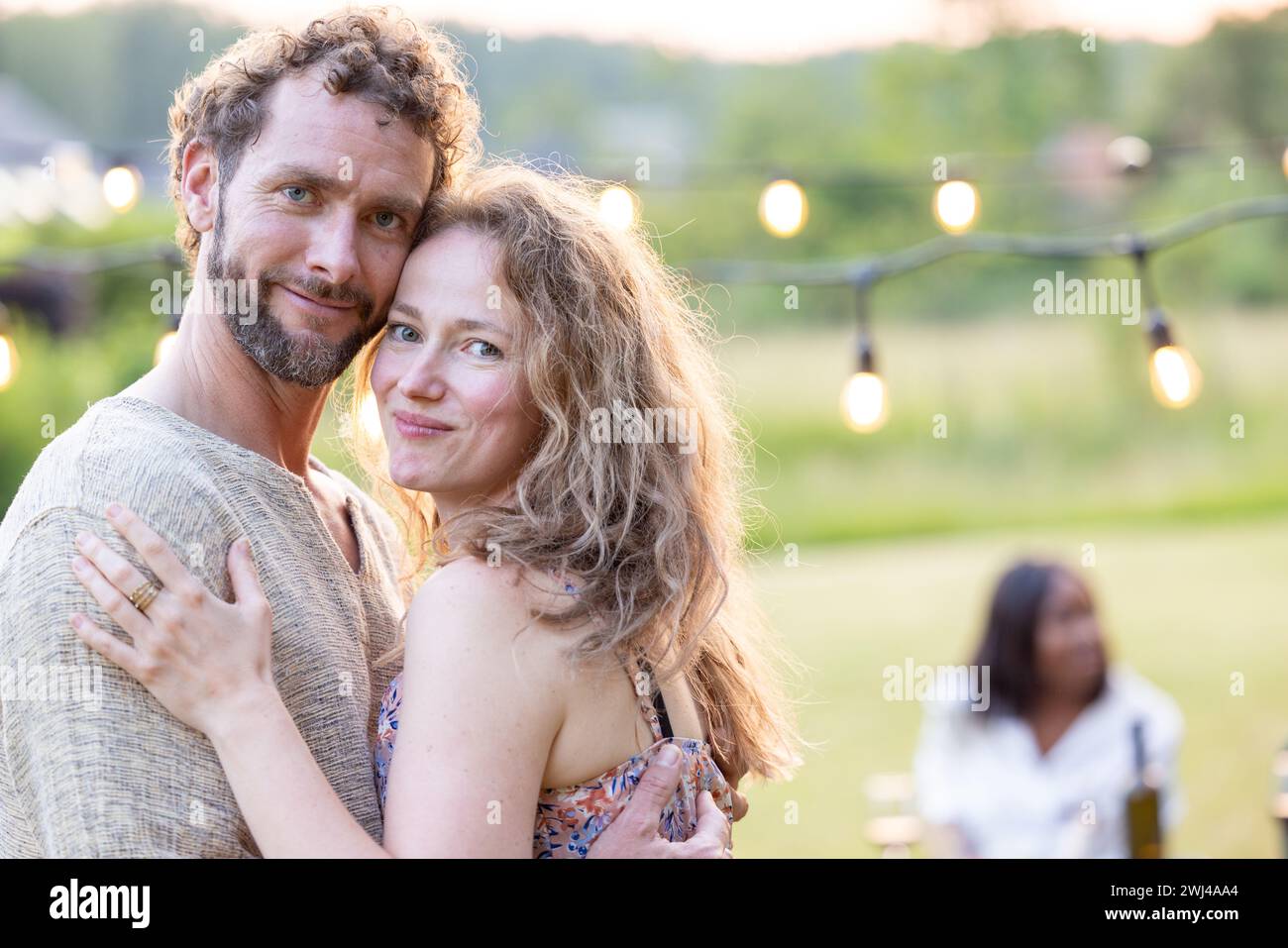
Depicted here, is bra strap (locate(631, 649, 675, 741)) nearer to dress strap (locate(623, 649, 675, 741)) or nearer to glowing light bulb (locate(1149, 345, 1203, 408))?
dress strap (locate(623, 649, 675, 741))

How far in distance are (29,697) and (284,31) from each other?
3.15ft

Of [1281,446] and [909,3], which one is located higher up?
[909,3]

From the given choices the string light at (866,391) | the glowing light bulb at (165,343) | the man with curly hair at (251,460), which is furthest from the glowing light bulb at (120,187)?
the string light at (866,391)

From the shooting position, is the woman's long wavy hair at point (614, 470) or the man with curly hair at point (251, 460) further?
the woman's long wavy hair at point (614, 470)

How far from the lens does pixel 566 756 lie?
1540mm

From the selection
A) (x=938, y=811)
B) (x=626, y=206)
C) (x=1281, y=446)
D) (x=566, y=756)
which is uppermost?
(x=1281, y=446)

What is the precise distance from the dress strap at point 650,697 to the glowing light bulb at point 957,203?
2.37 metres

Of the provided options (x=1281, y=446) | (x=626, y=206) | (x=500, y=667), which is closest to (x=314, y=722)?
(x=500, y=667)

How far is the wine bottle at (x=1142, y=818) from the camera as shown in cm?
355

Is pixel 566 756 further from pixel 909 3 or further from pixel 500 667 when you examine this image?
pixel 909 3

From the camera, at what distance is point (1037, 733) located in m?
3.77

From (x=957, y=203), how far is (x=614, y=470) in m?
2.31

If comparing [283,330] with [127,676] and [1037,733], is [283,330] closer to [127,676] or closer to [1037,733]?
[127,676]

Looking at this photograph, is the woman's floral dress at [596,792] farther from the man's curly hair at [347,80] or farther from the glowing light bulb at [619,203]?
the glowing light bulb at [619,203]
